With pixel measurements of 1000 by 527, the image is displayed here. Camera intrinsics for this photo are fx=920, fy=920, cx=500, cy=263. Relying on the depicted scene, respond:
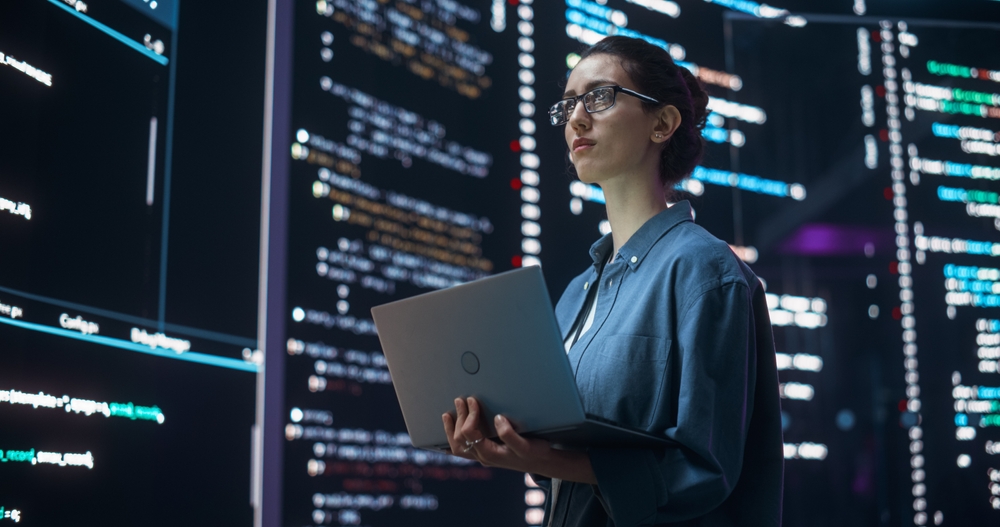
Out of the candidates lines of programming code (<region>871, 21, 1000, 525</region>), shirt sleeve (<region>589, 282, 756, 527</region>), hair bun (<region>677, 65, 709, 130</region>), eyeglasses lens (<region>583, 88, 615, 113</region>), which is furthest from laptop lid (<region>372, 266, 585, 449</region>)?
lines of programming code (<region>871, 21, 1000, 525</region>)

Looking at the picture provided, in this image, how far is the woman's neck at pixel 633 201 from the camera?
152cm

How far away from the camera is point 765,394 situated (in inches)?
53.7

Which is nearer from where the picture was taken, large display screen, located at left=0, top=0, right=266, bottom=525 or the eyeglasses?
the eyeglasses

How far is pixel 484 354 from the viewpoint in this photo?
1.24 metres

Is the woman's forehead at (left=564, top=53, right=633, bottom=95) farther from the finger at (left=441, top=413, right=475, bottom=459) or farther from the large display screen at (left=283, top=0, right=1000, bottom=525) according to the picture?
the large display screen at (left=283, top=0, right=1000, bottom=525)

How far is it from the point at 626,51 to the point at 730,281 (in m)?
0.48

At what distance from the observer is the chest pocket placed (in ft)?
4.25

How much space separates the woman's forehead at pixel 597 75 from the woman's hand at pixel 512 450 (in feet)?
1.94

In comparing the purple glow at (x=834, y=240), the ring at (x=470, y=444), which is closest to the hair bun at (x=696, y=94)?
the ring at (x=470, y=444)

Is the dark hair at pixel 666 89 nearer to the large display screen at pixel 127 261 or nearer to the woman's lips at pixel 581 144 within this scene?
the woman's lips at pixel 581 144

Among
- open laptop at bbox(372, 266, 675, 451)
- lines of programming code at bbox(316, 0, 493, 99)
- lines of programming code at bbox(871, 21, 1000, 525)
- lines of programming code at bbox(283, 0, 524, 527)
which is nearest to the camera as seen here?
open laptop at bbox(372, 266, 675, 451)

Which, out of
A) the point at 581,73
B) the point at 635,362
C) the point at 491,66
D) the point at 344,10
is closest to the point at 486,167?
the point at 491,66

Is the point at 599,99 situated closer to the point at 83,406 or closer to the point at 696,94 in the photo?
the point at 696,94

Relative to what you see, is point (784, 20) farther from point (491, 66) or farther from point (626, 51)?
point (626, 51)
